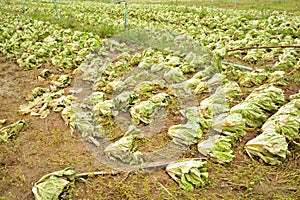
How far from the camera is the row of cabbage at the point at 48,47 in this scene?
7.62 m

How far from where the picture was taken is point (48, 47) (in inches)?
336

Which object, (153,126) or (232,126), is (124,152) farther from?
(232,126)

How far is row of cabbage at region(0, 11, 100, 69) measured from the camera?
25.0 ft

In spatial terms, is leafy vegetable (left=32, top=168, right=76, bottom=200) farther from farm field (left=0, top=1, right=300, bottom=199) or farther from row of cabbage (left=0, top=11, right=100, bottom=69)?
row of cabbage (left=0, top=11, right=100, bottom=69)

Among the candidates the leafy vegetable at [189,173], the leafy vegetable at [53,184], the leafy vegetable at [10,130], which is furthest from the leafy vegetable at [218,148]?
the leafy vegetable at [10,130]

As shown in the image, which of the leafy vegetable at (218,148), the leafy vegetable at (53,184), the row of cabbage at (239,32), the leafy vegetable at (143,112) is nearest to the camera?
the leafy vegetable at (53,184)

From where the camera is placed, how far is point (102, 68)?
21.5ft

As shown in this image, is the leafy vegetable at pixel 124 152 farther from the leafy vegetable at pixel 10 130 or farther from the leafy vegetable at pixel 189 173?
the leafy vegetable at pixel 10 130

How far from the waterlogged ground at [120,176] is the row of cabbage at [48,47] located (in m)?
3.68

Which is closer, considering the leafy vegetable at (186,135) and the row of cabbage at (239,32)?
the leafy vegetable at (186,135)

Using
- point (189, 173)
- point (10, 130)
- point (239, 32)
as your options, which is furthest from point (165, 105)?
point (239, 32)

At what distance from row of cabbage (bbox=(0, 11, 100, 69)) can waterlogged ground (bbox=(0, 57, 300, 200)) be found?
368 cm

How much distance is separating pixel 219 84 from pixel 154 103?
1.57 m

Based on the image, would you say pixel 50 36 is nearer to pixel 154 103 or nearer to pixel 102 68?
pixel 102 68
